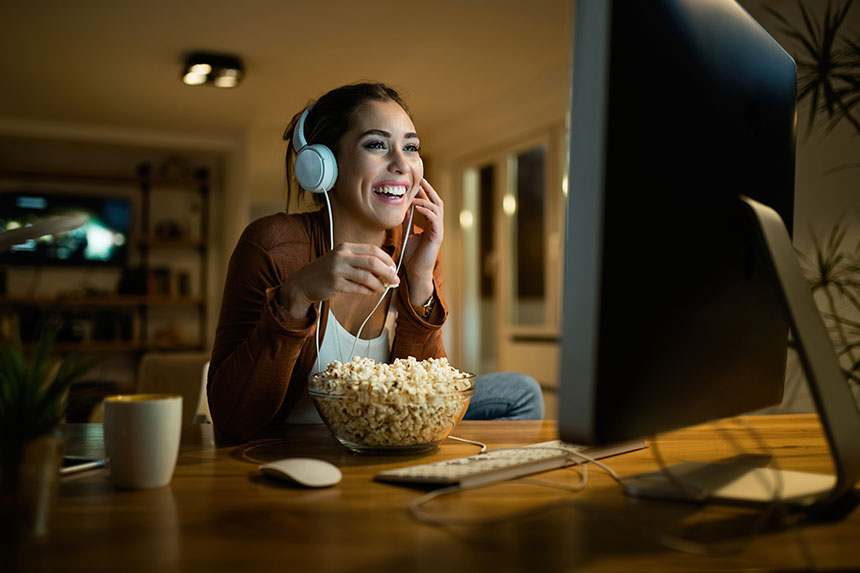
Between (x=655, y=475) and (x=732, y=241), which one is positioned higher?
(x=732, y=241)

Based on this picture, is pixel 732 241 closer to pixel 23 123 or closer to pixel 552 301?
pixel 552 301

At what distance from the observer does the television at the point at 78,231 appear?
5.93 metres

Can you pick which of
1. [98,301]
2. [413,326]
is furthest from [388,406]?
[98,301]

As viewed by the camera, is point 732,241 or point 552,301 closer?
point 732,241

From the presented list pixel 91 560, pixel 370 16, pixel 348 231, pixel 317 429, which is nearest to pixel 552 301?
pixel 370 16

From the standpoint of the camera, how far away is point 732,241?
0.64 metres

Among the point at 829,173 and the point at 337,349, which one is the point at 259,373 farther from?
the point at 829,173

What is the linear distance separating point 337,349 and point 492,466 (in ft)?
2.15

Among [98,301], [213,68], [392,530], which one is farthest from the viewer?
[98,301]

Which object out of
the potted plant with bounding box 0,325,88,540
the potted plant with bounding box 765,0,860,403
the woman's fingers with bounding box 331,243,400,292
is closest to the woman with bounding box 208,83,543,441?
the woman's fingers with bounding box 331,243,400,292

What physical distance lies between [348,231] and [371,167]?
166 millimetres

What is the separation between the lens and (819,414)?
0.61 meters

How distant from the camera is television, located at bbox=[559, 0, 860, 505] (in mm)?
507

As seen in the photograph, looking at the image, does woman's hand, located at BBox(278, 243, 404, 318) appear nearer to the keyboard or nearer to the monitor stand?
the keyboard
